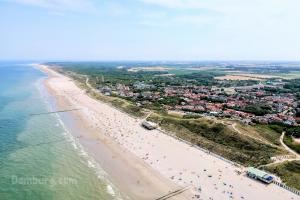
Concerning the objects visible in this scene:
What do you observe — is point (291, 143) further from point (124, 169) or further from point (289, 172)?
point (124, 169)

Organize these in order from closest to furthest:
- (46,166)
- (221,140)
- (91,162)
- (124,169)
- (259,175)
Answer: (259,175)
(46,166)
(124,169)
(91,162)
(221,140)

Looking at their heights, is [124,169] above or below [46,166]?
below

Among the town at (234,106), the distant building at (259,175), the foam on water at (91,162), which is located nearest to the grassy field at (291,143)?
the distant building at (259,175)

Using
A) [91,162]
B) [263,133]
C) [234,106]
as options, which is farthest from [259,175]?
[234,106]

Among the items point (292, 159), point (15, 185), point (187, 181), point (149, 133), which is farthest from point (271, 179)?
point (15, 185)

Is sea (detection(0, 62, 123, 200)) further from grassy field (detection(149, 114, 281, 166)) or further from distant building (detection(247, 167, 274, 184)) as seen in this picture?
grassy field (detection(149, 114, 281, 166))

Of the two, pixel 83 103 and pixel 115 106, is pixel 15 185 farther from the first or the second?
pixel 83 103

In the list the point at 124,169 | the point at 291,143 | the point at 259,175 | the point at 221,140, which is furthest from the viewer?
the point at 221,140

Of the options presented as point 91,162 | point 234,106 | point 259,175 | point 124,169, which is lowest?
point 124,169
